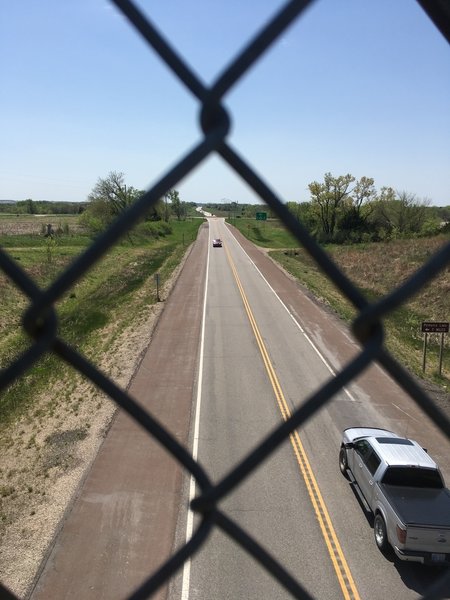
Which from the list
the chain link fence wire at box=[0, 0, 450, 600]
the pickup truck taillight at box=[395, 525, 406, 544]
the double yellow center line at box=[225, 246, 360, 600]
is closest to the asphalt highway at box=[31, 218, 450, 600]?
the double yellow center line at box=[225, 246, 360, 600]

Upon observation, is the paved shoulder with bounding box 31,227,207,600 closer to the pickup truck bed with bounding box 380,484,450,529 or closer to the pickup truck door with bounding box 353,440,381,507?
the pickup truck door with bounding box 353,440,381,507

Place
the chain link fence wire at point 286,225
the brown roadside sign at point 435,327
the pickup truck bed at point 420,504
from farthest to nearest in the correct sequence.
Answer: the brown roadside sign at point 435,327
the pickup truck bed at point 420,504
the chain link fence wire at point 286,225

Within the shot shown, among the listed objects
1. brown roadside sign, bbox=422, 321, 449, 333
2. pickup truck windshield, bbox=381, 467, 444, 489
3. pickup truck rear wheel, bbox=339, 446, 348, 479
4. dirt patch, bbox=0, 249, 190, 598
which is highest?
brown roadside sign, bbox=422, 321, 449, 333

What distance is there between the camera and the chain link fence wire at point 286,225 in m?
1.06

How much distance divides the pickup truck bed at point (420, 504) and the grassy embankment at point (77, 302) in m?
6.41

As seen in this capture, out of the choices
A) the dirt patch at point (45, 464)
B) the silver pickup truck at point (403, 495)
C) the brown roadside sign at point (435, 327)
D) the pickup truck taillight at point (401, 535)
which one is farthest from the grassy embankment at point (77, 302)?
the brown roadside sign at point (435, 327)

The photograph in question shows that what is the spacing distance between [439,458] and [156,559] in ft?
23.4

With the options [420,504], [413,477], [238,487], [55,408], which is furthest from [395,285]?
[238,487]

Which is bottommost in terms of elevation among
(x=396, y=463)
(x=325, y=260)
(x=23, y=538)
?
(x=23, y=538)

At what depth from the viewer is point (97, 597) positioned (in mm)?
7723

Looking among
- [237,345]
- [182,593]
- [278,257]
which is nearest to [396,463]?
[182,593]

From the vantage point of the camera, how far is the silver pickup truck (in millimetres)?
8266

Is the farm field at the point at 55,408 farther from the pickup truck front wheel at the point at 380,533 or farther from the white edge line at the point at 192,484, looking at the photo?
the pickup truck front wheel at the point at 380,533

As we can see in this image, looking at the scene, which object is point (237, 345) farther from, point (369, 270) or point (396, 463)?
point (369, 270)
